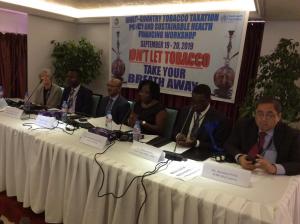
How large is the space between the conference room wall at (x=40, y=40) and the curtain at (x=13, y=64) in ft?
0.29

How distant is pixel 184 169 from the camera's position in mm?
1607

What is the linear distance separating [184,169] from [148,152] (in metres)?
0.26

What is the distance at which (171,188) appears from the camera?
1397 mm

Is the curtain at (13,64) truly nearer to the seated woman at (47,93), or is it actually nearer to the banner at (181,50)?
the seated woman at (47,93)

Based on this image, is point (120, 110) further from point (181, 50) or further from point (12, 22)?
point (12, 22)

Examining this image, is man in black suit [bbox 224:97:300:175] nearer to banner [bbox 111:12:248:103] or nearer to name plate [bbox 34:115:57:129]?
→ name plate [bbox 34:115:57:129]

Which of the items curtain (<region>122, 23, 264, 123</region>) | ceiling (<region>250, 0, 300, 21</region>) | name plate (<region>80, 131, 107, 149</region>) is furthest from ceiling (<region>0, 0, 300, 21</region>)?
name plate (<region>80, 131, 107, 149</region>)

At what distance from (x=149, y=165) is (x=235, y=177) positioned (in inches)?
19.9

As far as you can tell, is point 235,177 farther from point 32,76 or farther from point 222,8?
point 32,76

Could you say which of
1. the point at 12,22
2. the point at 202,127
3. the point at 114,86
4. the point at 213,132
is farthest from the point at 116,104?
the point at 12,22

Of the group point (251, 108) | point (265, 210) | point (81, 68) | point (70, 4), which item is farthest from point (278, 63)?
point (70, 4)

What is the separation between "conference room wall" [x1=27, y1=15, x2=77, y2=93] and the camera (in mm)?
4320

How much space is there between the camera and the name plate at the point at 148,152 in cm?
169

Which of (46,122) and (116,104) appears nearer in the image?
(46,122)
